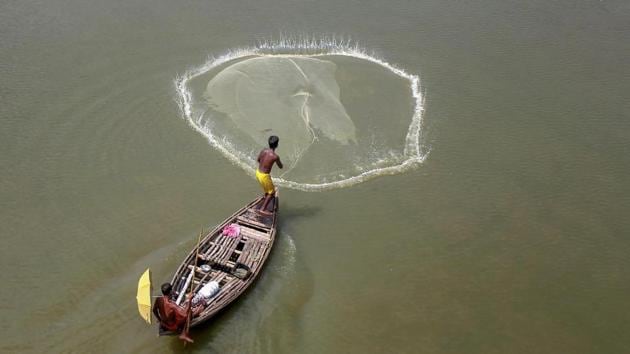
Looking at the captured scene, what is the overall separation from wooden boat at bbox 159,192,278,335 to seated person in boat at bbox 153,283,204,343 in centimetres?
14

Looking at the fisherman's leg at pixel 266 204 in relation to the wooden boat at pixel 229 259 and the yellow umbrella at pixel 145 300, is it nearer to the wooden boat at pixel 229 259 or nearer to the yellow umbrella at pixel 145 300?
the wooden boat at pixel 229 259

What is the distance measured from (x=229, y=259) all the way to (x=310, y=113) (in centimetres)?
431

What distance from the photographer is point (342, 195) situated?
11.1 metres

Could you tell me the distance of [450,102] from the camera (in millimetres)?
13281

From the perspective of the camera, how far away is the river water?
8945 millimetres

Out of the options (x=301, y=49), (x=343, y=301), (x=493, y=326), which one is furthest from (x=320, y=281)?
(x=301, y=49)

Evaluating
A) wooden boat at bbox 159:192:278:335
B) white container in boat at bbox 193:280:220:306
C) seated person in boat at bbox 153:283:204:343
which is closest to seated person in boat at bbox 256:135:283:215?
wooden boat at bbox 159:192:278:335

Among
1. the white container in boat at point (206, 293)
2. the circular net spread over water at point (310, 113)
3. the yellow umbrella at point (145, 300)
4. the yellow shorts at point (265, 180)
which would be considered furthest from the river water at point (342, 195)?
the yellow shorts at point (265, 180)

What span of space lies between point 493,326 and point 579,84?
7714mm

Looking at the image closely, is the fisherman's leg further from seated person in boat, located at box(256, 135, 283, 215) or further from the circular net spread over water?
the circular net spread over water

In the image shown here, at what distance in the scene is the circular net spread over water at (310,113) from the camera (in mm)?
11633

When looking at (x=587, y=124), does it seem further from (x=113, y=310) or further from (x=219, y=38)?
(x=113, y=310)

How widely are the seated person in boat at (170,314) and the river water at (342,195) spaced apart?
0.60 m

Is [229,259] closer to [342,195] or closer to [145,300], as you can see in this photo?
[145,300]
